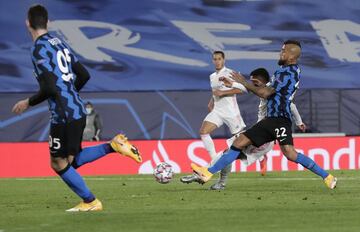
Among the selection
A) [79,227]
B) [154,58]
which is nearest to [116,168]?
[154,58]

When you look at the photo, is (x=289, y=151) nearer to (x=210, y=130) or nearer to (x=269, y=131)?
(x=269, y=131)

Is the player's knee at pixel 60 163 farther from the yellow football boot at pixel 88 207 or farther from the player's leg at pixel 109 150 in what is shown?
the yellow football boot at pixel 88 207

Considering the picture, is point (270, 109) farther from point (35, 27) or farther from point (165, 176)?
point (35, 27)

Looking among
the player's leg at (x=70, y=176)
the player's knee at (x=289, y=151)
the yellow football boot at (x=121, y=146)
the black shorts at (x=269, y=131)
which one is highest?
the yellow football boot at (x=121, y=146)

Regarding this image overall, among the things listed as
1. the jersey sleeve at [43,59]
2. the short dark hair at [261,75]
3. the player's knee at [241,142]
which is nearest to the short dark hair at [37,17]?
the jersey sleeve at [43,59]

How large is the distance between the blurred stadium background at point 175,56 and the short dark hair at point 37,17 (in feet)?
49.2

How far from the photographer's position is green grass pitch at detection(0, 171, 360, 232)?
926 centimetres

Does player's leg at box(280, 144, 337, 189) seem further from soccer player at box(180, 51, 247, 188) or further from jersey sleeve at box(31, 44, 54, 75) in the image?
jersey sleeve at box(31, 44, 54, 75)

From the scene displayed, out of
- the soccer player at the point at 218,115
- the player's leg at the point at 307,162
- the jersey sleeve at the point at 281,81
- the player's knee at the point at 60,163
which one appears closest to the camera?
the player's knee at the point at 60,163

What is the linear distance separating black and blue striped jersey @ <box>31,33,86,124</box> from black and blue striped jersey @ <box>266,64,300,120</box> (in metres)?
3.74

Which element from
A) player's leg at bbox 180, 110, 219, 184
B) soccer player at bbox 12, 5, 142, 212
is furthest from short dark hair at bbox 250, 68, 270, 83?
soccer player at bbox 12, 5, 142, 212

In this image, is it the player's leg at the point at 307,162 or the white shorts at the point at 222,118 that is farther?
the white shorts at the point at 222,118

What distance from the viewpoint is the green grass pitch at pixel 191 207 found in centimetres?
926

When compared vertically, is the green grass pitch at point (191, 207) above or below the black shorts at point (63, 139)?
below
